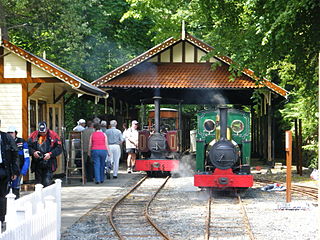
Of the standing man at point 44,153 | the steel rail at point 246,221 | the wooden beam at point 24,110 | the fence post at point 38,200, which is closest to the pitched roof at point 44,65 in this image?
the wooden beam at point 24,110

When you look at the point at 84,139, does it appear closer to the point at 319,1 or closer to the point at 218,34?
the point at 218,34

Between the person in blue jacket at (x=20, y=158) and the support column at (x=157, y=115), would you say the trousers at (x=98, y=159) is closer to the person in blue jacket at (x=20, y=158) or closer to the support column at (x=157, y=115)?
the support column at (x=157, y=115)

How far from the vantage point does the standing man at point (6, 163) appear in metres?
9.01

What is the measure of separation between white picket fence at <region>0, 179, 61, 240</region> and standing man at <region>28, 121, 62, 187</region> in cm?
339

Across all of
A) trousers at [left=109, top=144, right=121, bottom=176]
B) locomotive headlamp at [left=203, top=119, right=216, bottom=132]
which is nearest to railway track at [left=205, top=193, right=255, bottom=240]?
locomotive headlamp at [left=203, top=119, right=216, bottom=132]

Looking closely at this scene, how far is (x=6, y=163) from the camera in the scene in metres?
9.06

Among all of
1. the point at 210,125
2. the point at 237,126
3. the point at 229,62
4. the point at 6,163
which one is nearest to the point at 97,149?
the point at 210,125

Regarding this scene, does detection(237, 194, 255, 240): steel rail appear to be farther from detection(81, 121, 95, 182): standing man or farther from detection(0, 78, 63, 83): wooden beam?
detection(0, 78, 63, 83): wooden beam

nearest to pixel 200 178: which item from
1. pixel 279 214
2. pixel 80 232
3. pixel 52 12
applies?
pixel 279 214

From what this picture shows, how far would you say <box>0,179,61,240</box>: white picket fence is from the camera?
5692 mm

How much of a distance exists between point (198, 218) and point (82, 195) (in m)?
4.26

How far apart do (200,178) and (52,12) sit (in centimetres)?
1428

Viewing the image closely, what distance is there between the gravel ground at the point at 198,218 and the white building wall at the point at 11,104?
11.1 ft

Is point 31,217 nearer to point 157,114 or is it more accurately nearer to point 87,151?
point 87,151
